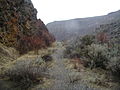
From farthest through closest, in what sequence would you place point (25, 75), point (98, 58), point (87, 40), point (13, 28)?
point (87, 40) < point (13, 28) < point (98, 58) < point (25, 75)

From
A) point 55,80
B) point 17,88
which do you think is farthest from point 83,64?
point 17,88

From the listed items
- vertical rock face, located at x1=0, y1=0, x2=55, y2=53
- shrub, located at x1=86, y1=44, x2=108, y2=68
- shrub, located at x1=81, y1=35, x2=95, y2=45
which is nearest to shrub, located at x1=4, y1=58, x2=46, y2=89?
shrub, located at x1=86, y1=44, x2=108, y2=68

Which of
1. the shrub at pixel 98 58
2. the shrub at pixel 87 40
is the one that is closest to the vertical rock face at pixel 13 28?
the shrub at pixel 87 40

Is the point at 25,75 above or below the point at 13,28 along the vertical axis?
below

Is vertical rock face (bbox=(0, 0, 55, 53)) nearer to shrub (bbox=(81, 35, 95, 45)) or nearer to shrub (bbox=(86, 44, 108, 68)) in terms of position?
shrub (bbox=(81, 35, 95, 45))

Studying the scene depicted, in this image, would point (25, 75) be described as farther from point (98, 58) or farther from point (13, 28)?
point (13, 28)

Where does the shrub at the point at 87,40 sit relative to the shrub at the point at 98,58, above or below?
above

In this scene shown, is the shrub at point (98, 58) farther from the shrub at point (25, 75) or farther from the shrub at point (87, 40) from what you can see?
the shrub at point (87, 40)

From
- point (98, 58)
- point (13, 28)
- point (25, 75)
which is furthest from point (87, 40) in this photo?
point (25, 75)

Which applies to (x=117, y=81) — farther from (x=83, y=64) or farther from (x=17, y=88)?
(x=17, y=88)

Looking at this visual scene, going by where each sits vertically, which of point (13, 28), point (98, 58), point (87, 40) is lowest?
point (98, 58)

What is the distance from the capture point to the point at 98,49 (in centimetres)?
1120

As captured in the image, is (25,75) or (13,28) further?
(13,28)

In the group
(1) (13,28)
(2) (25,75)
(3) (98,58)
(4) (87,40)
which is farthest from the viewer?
(4) (87,40)
